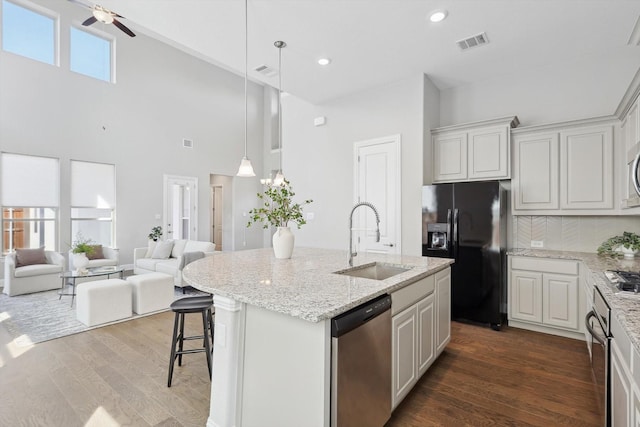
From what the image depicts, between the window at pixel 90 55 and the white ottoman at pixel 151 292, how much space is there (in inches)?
204

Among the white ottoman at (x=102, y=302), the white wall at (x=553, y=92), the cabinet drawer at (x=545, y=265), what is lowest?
the white ottoman at (x=102, y=302)

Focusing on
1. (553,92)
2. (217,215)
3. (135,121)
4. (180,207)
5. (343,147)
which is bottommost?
(217,215)

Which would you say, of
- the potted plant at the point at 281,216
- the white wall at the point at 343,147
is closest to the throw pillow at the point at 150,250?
the white wall at the point at 343,147

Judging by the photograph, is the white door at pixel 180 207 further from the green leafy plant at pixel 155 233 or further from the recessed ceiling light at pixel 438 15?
the recessed ceiling light at pixel 438 15

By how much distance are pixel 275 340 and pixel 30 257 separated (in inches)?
242

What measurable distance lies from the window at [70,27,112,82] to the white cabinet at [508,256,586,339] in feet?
27.9

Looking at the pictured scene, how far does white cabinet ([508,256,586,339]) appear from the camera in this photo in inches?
126

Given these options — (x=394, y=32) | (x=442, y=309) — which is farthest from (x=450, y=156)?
(x=442, y=309)

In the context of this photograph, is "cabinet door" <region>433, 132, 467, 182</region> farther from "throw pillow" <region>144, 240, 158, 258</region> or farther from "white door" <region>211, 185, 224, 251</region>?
"white door" <region>211, 185, 224, 251</region>

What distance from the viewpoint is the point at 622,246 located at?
3062 millimetres

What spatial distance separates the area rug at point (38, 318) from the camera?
11.1 feet

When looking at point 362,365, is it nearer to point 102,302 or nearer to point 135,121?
point 102,302

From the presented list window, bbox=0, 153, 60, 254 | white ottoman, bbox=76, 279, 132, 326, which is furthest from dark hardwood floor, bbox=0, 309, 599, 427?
window, bbox=0, 153, 60, 254

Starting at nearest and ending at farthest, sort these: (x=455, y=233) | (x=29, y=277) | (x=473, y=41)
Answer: (x=473, y=41) → (x=455, y=233) → (x=29, y=277)
